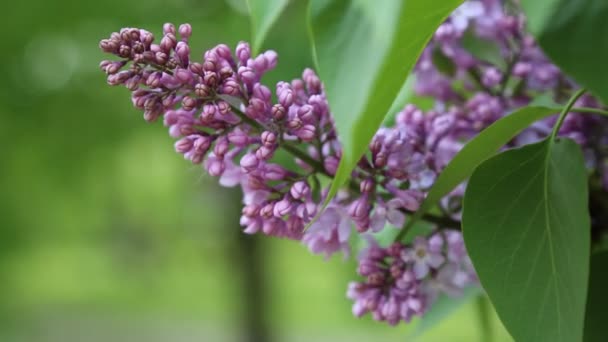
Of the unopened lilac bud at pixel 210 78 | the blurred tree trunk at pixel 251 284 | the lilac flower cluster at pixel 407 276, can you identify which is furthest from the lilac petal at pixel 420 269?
the blurred tree trunk at pixel 251 284

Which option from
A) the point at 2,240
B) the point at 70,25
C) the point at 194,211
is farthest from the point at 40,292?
the point at 70,25

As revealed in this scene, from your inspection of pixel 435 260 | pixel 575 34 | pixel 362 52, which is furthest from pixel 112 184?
pixel 362 52

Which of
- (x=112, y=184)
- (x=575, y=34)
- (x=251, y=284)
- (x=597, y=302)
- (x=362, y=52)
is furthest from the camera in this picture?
(x=112, y=184)

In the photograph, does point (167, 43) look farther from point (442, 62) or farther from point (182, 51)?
point (442, 62)

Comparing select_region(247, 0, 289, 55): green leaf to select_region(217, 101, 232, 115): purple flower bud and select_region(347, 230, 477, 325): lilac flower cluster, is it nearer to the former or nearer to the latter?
select_region(217, 101, 232, 115): purple flower bud

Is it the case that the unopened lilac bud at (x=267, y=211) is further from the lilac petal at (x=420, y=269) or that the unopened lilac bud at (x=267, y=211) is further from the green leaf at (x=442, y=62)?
the green leaf at (x=442, y=62)

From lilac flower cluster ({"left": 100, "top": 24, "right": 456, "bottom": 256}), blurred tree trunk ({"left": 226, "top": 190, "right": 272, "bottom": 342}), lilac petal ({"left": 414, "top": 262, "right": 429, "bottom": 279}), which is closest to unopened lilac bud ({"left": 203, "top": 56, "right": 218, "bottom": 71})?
lilac flower cluster ({"left": 100, "top": 24, "right": 456, "bottom": 256})
